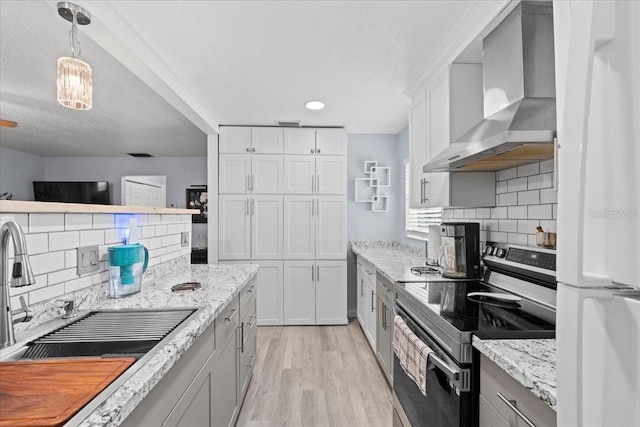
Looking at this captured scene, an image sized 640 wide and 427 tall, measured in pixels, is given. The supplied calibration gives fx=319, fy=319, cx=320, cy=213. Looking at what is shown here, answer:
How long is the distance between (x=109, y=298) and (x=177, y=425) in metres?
0.77

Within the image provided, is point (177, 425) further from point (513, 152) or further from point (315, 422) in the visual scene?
point (513, 152)

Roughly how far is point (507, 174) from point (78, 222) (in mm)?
2294

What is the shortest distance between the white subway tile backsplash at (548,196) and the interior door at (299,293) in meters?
2.69

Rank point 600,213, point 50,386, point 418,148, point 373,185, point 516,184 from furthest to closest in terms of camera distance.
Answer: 1. point 373,185
2. point 418,148
3. point 516,184
4. point 50,386
5. point 600,213

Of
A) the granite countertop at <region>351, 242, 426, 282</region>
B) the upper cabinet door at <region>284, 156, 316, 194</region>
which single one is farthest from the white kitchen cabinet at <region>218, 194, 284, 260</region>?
the granite countertop at <region>351, 242, 426, 282</region>

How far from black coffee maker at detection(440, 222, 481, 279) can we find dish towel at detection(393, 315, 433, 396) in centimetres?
55

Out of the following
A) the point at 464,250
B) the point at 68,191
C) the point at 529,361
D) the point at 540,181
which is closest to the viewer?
the point at 529,361

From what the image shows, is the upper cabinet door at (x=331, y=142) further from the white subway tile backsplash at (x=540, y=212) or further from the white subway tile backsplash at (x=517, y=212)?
the white subway tile backsplash at (x=540, y=212)

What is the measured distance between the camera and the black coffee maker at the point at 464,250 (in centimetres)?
202

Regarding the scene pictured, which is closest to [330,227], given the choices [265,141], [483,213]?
[265,141]

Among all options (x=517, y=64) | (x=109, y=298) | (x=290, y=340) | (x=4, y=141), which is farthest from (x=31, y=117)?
(x=517, y=64)

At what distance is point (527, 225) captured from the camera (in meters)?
1.78

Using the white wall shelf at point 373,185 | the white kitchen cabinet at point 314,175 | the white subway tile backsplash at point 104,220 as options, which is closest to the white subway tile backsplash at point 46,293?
the white subway tile backsplash at point 104,220

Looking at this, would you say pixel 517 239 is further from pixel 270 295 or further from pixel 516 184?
pixel 270 295
